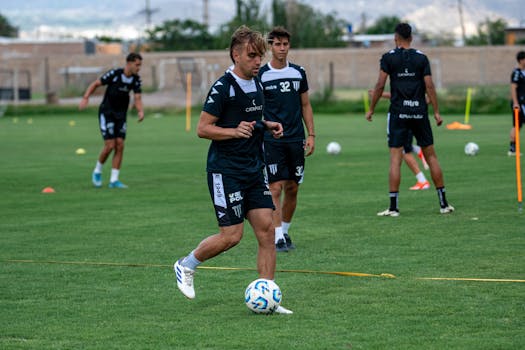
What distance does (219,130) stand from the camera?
795 centimetres

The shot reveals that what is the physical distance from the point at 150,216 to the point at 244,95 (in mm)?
6236

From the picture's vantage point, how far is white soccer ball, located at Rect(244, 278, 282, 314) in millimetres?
7738

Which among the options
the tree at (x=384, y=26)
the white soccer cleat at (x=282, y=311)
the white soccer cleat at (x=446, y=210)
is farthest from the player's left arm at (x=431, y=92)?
the tree at (x=384, y=26)

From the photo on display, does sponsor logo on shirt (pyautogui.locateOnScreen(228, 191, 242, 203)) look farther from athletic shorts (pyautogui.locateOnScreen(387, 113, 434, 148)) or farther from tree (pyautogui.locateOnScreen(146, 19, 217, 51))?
tree (pyautogui.locateOnScreen(146, 19, 217, 51))

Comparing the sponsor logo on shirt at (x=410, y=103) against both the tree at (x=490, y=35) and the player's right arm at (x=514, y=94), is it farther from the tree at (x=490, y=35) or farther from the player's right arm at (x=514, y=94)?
the tree at (x=490, y=35)

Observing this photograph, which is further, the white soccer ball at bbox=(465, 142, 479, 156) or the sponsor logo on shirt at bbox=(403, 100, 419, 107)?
the white soccer ball at bbox=(465, 142, 479, 156)

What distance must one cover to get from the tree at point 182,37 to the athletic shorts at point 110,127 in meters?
77.5

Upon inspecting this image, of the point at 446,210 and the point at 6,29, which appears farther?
the point at 6,29

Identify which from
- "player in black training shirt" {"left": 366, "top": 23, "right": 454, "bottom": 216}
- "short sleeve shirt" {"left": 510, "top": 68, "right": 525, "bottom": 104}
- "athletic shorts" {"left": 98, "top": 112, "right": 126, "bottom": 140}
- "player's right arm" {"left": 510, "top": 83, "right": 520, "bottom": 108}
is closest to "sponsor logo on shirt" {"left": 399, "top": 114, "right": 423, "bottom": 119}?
"player in black training shirt" {"left": 366, "top": 23, "right": 454, "bottom": 216}

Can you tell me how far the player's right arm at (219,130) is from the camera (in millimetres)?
7855

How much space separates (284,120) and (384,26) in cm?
12156

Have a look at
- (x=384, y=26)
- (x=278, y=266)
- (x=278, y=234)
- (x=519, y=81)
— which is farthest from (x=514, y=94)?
(x=384, y=26)

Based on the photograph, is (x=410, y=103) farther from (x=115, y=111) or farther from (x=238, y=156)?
(x=115, y=111)

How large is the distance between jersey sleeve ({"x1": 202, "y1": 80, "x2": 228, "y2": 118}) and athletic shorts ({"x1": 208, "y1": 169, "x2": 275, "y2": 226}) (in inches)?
20.3
